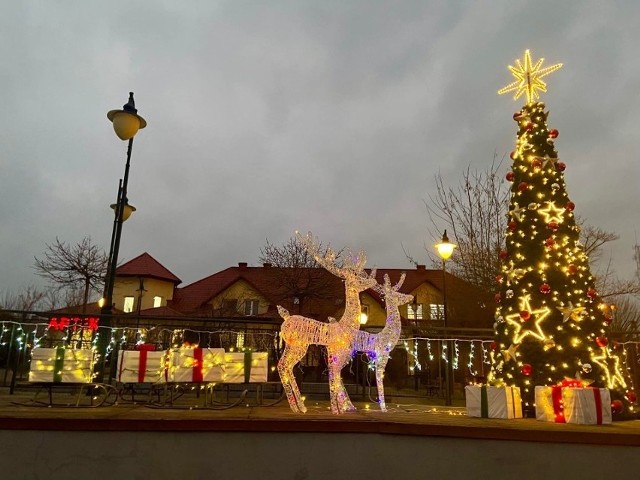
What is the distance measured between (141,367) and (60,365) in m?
1.05

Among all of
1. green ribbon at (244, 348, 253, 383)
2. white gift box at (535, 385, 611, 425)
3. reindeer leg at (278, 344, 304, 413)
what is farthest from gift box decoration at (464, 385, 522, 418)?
green ribbon at (244, 348, 253, 383)

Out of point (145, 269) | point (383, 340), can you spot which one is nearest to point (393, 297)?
point (383, 340)

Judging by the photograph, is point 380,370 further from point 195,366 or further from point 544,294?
point 544,294

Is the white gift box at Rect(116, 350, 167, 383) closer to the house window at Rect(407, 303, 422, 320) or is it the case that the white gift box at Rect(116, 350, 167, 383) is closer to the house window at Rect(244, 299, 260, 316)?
the house window at Rect(407, 303, 422, 320)

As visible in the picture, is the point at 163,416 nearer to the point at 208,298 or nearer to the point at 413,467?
the point at 413,467

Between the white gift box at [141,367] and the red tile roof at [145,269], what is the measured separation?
2949 cm

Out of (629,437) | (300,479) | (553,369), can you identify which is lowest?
(300,479)

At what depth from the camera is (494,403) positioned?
21.5 feet

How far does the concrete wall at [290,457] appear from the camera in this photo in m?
4.90

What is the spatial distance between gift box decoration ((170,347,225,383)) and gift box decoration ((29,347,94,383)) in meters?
1.24

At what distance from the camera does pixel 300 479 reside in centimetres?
502

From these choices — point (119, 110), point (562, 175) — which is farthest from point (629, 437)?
point (119, 110)

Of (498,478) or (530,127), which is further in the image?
(530,127)

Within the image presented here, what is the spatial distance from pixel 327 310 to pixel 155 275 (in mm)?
14891
